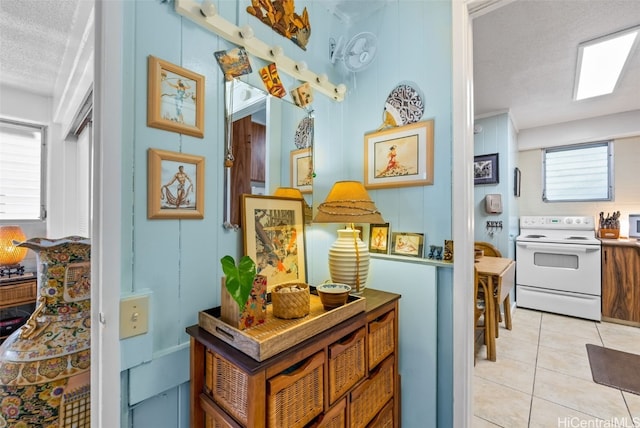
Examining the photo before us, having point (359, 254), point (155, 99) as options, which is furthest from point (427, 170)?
point (155, 99)

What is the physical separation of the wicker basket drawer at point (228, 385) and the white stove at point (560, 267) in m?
3.93

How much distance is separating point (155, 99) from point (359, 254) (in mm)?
1002

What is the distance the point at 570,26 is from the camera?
1796 mm

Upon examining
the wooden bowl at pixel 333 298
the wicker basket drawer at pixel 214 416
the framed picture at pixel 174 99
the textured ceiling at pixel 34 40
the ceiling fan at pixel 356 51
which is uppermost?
the textured ceiling at pixel 34 40

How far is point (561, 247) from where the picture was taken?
3.19 metres

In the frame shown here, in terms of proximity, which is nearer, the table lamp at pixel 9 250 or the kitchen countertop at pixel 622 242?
the table lamp at pixel 9 250

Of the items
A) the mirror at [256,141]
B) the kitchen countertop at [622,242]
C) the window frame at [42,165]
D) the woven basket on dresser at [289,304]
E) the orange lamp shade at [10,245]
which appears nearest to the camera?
the woven basket on dresser at [289,304]

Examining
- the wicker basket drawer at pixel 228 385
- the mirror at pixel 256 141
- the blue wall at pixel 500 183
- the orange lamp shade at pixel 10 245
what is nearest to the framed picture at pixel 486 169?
the blue wall at pixel 500 183

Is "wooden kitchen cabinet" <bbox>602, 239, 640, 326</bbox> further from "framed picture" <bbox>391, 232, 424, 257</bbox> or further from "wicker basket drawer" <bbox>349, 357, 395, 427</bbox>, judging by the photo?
"wicker basket drawer" <bbox>349, 357, 395, 427</bbox>

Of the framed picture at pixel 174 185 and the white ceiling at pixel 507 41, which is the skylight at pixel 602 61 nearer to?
the white ceiling at pixel 507 41

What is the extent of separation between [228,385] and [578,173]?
4.88 m

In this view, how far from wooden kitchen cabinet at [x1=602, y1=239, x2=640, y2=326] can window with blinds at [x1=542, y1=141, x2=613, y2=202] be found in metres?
0.80

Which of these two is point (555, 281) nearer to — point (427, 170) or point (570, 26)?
point (570, 26)

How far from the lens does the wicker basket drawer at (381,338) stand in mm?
1107
